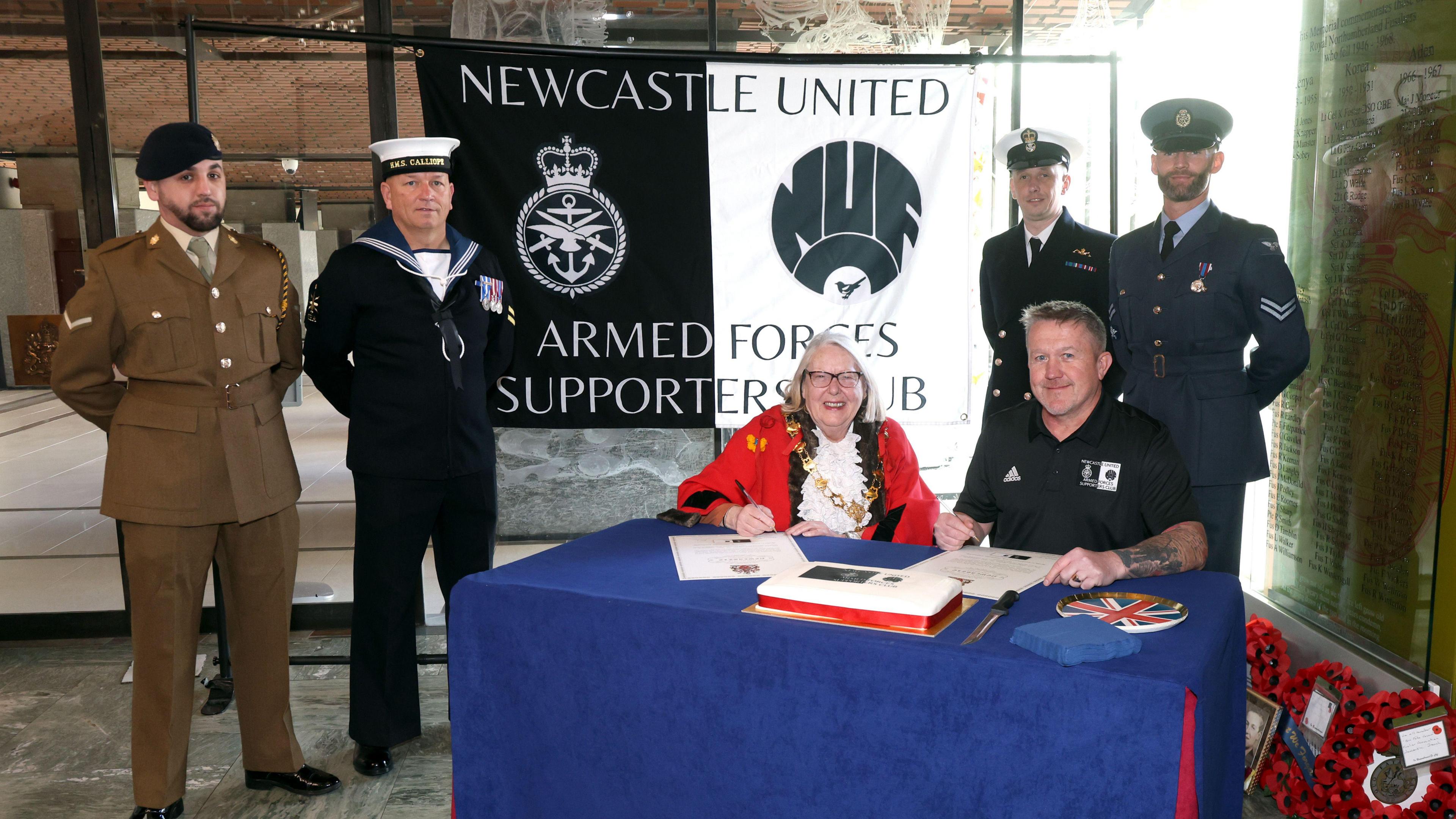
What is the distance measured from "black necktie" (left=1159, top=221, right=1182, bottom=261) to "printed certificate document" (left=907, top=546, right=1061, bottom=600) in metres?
1.05

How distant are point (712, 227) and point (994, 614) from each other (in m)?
2.00

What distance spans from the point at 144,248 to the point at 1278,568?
10.9 ft

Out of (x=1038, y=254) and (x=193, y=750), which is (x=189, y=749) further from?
(x=1038, y=254)

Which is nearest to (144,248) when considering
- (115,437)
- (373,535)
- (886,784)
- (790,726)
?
(115,437)

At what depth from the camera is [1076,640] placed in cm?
134

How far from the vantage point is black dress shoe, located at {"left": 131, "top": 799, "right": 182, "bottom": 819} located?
2.36 meters

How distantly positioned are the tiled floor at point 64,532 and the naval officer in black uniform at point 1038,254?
2.41 metres

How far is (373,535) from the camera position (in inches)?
105

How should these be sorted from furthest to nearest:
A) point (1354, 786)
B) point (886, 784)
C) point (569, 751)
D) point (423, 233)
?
point (423, 233) < point (1354, 786) < point (569, 751) < point (886, 784)

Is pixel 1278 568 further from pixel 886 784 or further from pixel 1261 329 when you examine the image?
pixel 886 784

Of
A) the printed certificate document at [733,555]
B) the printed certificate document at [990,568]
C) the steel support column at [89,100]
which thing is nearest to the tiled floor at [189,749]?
the printed certificate document at [733,555]

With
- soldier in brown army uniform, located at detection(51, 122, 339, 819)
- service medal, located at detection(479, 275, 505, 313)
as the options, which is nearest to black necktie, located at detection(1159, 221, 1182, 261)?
service medal, located at detection(479, 275, 505, 313)

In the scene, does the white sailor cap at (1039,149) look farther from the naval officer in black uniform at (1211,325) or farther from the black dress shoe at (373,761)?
the black dress shoe at (373,761)

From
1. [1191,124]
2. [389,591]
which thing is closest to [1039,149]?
[1191,124]
